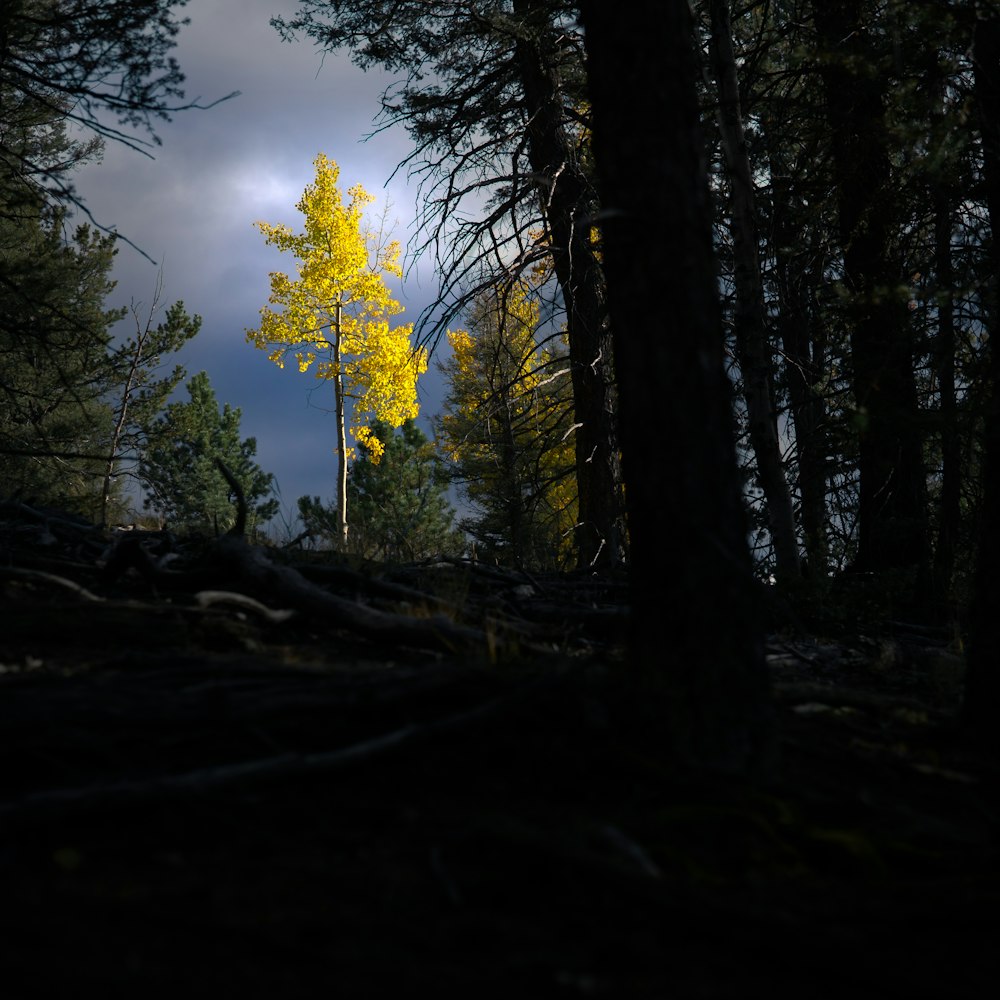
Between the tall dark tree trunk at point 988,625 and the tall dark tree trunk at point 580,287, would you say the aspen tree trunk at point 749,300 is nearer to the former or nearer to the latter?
the tall dark tree trunk at point 580,287

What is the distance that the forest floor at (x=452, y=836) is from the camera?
180 cm

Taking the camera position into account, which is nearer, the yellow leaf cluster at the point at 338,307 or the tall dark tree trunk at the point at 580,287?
the tall dark tree trunk at the point at 580,287

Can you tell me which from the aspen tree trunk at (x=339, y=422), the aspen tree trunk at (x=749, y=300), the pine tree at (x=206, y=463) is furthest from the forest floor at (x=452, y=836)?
the pine tree at (x=206, y=463)

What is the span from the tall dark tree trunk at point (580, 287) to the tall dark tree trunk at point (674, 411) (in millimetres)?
6915

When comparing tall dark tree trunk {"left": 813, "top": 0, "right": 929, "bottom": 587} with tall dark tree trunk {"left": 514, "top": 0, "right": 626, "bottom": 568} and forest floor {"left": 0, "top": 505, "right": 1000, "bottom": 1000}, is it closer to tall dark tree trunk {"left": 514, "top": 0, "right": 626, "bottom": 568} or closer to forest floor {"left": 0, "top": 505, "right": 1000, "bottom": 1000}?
tall dark tree trunk {"left": 514, "top": 0, "right": 626, "bottom": 568}

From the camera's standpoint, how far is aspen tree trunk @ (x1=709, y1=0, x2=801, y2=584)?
8164 mm

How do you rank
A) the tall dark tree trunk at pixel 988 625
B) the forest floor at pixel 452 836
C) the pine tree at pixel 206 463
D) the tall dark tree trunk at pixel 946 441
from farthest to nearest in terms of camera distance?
the pine tree at pixel 206 463 < the tall dark tree trunk at pixel 946 441 < the tall dark tree trunk at pixel 988 625 < the forest floor at pixel 452 836

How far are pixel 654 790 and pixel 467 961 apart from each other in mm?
972

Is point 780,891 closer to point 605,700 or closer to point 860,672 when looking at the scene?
Result: point 605,700

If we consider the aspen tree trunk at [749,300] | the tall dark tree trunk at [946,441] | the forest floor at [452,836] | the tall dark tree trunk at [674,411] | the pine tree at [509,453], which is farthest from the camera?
the pine tree at [509,453]

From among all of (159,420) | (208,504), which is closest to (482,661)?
(159,420)

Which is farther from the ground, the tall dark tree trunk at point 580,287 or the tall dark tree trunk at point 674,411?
the tall dark tree trunk at point 580,287

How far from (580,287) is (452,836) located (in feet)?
30.9

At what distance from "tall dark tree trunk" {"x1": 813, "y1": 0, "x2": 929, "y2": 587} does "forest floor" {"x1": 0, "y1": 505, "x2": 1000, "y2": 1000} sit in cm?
610
